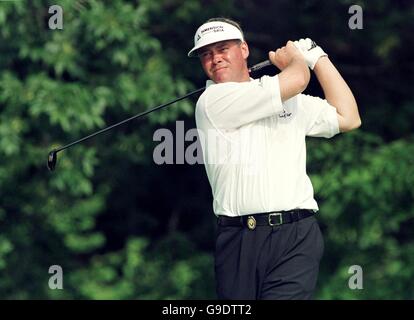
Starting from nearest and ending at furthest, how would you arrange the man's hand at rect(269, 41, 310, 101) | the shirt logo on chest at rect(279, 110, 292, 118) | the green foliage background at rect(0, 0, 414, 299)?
the man's hand at rect(269, 41, 310, 101)
the shirt logo on chest at rect(279, 110, 292, 118)
the green foliage background at rect(0, 0, 414, 299)

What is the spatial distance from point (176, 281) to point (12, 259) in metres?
1.70

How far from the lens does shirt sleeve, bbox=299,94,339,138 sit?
6176 mm

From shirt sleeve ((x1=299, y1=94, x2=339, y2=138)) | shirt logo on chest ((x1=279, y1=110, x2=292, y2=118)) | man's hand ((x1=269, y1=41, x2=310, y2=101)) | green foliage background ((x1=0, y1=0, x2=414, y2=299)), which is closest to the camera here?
man's hand ((x1=269, y1=41, x2=310, y2=101))

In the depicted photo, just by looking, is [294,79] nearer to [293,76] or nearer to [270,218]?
[293,76]

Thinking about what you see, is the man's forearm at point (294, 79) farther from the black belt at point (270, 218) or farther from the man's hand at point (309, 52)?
the black belt at point (270, 218)

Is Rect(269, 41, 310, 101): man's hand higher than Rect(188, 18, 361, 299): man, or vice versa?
Rect(269, 41, 310, 101): man's hand

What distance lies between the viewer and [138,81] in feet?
39.7

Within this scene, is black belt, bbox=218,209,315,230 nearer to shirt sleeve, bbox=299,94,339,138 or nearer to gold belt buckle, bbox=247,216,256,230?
gold belt buckle, bbox=247,216,256,230

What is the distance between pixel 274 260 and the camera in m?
5.99

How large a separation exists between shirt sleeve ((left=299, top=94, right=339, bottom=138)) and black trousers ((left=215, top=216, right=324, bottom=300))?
443 millimetres

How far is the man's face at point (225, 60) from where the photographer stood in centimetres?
621

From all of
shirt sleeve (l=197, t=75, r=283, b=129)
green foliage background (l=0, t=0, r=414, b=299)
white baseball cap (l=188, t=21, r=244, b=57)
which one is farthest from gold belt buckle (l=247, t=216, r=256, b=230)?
green foliage background (l=0, t=0, r=414, b=299)

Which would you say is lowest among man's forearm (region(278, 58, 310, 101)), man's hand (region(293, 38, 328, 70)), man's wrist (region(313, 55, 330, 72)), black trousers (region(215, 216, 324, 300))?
black trousers (region(215, 216, 324, 300))
